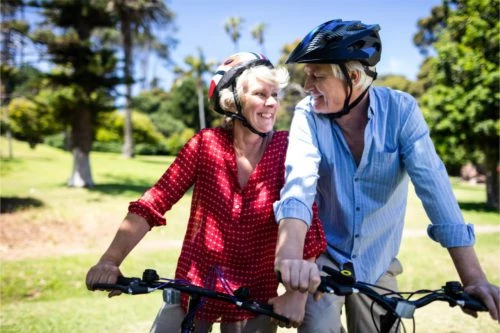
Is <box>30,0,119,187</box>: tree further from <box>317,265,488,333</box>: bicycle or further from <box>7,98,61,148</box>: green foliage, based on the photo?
<box>317,265,488,333</box>: bicycle

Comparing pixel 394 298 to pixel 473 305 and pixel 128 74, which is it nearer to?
pixel 473 305

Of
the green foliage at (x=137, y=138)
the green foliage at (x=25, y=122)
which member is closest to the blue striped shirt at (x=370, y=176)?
the green foliage at (x=25, y=122)

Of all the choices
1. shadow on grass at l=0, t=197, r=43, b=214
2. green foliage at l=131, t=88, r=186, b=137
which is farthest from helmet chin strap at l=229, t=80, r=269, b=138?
green foliage at l=131, t=88, r=186, b=137

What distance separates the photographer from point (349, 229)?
282cm

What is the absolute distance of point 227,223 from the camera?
109 inches

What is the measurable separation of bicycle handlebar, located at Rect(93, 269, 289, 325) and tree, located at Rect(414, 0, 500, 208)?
18457 mm

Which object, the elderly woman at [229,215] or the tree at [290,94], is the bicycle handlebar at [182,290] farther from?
the tree at [290,94]

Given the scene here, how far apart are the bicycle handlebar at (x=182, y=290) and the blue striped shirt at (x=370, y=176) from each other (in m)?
0.53

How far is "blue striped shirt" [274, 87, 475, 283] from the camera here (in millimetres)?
2559

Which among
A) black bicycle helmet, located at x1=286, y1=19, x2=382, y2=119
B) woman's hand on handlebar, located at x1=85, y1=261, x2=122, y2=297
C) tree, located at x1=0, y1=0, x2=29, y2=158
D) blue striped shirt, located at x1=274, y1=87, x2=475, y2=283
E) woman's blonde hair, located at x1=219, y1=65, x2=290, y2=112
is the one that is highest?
tree, located at x1=0, y1=0, x2=29, y2=158

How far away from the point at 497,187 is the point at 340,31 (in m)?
20.9

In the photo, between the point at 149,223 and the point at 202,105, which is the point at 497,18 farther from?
the point at 202,105

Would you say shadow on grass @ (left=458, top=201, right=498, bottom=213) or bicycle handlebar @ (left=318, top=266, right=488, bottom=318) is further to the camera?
shadow on grass @ (left=458, top=201, right=498, bottom=213)

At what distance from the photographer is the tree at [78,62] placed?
64.3ft
